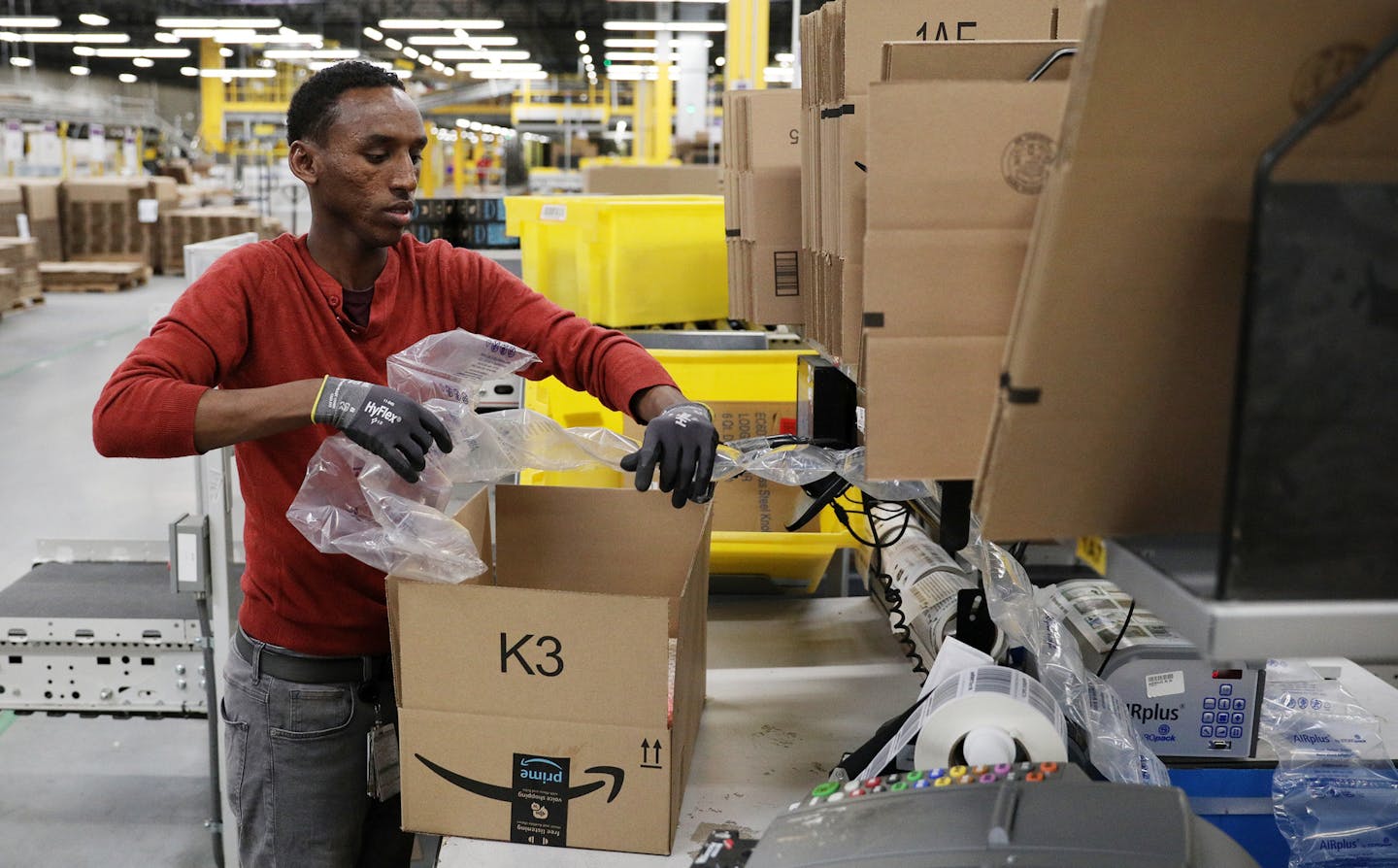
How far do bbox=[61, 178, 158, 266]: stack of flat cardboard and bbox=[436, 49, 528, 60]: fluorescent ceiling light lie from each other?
331 inches

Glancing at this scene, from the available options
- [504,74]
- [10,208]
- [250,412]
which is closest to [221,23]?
[10,208]

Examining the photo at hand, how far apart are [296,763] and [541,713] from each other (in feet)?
1.77

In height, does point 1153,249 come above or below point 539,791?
above

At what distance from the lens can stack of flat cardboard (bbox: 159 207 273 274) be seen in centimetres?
1382

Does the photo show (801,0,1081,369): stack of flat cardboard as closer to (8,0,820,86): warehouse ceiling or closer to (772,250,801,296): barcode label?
(772,250,801,296): barcode label

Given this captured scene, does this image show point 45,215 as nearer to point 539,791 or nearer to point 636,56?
point 636,56

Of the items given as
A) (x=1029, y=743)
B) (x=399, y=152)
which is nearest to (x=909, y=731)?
(x=1029, y=743)

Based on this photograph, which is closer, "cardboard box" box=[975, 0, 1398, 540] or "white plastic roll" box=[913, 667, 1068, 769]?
"cardboard box" box=[975, 0, 1398, 540]

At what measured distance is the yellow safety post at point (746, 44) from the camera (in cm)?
815

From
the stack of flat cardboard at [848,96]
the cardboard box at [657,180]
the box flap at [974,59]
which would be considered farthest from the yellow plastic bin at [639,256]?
the box flap at [974,59]

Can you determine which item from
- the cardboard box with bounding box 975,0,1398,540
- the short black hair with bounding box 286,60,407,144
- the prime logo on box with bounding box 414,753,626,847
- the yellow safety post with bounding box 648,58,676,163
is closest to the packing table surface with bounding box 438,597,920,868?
the prime logo on box with bounding box 414,753,626,847

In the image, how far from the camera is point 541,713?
54.5 inches

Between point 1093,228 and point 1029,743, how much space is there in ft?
2.03

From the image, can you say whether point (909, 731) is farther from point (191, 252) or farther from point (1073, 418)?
point (191, 252)
